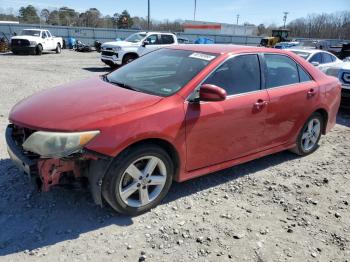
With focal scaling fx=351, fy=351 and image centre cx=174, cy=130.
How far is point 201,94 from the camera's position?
3594 mm

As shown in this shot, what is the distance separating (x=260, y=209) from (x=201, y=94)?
142 centimetres

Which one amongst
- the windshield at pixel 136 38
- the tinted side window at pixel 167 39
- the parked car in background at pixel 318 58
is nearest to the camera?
the parked car in background at pixel 318 58

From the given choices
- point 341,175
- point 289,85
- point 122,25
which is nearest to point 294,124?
point 289,85

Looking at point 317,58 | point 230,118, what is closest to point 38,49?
point 317,58

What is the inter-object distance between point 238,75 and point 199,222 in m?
1.77

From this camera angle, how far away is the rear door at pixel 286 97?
4.46 meters

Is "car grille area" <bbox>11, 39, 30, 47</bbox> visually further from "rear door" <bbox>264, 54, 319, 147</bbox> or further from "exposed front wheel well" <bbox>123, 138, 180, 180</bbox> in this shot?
"exposed front wheel well" <bbox>123, 138, 180, 180</bbox>

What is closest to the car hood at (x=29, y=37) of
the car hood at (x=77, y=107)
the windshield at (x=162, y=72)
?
the windshield at (x=162, y=72)

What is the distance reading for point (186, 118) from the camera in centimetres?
356

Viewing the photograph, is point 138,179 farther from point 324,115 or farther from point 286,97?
point 324,115

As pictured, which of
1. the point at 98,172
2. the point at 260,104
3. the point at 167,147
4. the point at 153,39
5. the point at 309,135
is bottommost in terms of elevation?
the point at 309,135

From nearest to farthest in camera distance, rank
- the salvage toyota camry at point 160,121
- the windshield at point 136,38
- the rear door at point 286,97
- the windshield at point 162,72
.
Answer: the salvage toyota camry at point 160,121, the windshield at point 162,72, the rear door at point 286,97, the windshield at point 136,38

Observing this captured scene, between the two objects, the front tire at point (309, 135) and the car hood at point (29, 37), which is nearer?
the front tire at point (309, 135)

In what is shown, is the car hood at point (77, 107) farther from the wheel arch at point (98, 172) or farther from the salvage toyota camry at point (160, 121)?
the wheel arch at point (98, 172)
